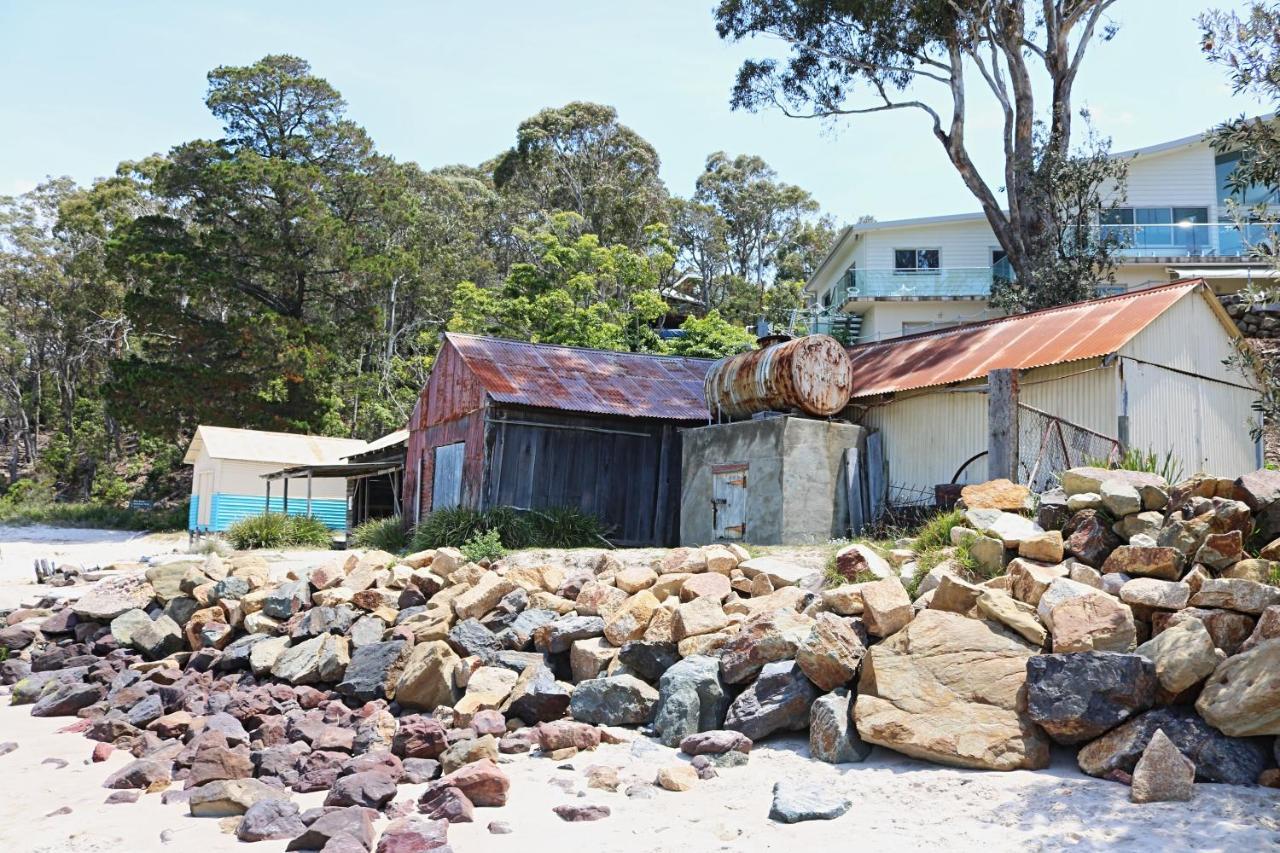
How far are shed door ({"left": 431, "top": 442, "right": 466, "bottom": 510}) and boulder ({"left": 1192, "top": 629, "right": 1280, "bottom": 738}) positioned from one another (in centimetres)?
1376

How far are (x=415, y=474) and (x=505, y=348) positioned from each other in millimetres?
3733

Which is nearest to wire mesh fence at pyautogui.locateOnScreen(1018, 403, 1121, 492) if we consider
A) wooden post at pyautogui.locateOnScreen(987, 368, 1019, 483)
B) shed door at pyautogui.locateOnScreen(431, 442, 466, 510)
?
wooden post at pyautogui.locateOnScreen(987, 368, 1019, 483)

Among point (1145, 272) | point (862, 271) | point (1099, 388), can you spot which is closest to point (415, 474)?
point (1099, 388)

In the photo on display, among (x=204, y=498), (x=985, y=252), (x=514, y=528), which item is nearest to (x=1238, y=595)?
(x=514, y=528)

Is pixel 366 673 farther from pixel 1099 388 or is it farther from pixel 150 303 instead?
pixel 150 303

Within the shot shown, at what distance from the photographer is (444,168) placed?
61438 millimetres

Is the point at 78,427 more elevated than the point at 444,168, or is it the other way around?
the point at 444,168

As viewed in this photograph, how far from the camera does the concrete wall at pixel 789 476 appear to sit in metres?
14.9

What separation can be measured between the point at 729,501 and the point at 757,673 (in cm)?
686

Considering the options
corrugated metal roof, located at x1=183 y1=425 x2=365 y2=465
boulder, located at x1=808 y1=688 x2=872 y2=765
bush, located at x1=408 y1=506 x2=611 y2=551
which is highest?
corrugated metal roof, located at x1=183 y1=425 x2=365 y2=465

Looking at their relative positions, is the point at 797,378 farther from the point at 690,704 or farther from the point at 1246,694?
the point at 1246,694

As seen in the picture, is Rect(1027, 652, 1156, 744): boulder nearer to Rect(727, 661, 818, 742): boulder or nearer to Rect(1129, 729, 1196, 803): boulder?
Rect(1129, 729, 1196, 803): boulder

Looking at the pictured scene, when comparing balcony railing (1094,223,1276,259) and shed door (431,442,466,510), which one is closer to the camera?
shed door (431,442,466,510)

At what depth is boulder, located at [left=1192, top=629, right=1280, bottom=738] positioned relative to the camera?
6539 mm
